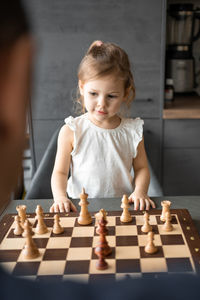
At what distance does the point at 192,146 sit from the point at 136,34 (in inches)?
38.1

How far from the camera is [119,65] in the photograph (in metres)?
1.48

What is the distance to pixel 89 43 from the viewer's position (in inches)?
96.7

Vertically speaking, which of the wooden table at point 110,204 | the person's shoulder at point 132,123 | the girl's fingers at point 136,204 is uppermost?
the person's shoulder at point 132,123

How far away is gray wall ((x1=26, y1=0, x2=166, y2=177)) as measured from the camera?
2.38m

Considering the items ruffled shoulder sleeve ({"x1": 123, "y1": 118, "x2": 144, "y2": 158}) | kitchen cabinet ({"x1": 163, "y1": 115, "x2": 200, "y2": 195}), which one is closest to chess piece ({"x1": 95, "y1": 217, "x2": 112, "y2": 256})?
ruffled shoulder sleeve ({"x1": 123, "y1": 118, "x2": 144, "y2": 158})

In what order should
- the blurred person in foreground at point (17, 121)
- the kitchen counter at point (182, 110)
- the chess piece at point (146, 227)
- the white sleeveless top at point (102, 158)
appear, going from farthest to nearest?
the kitchen counter at point (182, 110) → the white sleeveless top at point (102, 158) → the chess piece at point (146, 227) → the blurred person in foreground at point (17, 121)

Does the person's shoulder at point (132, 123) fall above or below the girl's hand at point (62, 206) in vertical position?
above

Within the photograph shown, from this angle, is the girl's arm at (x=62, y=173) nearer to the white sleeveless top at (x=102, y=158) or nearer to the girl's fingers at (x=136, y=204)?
the white sleeveless top at (x=102, y=158)

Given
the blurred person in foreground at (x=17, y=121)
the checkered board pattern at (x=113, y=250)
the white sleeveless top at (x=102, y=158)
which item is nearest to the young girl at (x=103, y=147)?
the white sleeveless top at (x=102, y=158)

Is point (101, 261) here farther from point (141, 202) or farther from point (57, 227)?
point (141, 202)

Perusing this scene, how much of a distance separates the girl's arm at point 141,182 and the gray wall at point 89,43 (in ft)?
3.16

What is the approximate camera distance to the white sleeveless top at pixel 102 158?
5.41 ft

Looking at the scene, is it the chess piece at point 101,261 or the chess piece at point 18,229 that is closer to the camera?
the chess piece at point 101,261

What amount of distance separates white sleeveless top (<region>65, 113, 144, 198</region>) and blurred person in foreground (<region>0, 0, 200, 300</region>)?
1260mm
